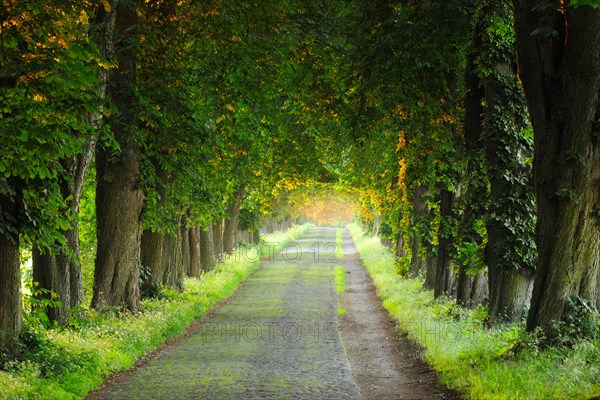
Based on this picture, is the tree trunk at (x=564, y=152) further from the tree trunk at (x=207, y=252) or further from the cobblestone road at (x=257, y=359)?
the tree trunk at (x=207, y=252)

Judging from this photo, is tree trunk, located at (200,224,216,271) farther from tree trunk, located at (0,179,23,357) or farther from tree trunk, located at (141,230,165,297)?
tree trunk, located at (0,179,23,357)

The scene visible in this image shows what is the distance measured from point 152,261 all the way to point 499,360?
568 inches

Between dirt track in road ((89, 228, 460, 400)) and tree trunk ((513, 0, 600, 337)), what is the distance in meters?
2.54

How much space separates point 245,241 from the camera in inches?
2312

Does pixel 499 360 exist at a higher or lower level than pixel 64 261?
A: lower

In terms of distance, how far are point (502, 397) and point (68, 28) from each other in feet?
24.5

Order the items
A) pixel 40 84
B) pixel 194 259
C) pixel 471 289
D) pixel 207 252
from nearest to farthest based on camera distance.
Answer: pixel 40 84 → pixel 471 289 → pixel 194 259 → pixel 207 252

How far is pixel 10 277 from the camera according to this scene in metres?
12.0

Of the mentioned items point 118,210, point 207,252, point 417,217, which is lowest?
point 207,252

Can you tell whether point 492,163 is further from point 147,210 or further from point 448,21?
point 147,210

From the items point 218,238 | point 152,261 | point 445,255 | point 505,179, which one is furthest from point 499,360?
point 218,238

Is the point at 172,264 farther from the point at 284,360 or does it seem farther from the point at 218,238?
the point at 218,238

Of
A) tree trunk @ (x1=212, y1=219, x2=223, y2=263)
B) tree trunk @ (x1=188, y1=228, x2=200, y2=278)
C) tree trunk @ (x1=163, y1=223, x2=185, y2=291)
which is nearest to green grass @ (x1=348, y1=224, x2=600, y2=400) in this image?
tree trunk @ (x1=163, y1=223, x2=185, y2=291)

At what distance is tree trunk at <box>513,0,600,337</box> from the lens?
1106 centimetres
